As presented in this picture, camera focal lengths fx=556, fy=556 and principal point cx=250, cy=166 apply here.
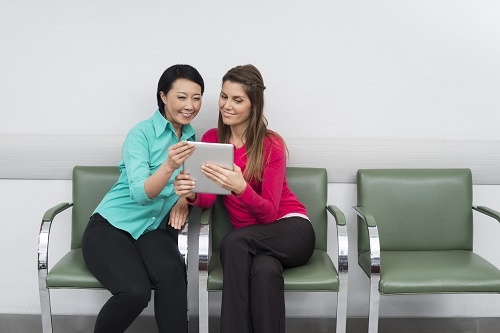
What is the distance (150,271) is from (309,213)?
2.59 ft

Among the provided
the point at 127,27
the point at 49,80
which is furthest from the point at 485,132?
A: the point at 49,80

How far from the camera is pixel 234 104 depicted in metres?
2.30

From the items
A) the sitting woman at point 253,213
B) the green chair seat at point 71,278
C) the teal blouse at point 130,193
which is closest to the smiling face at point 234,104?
the sitting woman at point 253,213

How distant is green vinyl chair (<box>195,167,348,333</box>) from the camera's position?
2150 mm

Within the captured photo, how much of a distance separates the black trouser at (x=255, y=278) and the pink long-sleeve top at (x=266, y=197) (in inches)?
3.8

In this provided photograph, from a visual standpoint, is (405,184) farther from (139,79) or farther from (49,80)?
(49,80)

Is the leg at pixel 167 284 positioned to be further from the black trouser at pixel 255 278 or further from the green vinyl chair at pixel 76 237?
the black trouser at pixel 255 278

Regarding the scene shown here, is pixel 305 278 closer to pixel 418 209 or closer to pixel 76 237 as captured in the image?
pixel 418 209

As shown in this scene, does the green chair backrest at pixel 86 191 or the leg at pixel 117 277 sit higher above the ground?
the green chair backrest at pixel 86 191

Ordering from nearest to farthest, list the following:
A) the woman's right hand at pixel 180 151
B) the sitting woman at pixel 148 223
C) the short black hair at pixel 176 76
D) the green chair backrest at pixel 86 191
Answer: the woman's right hand at pixel 180 151 → the sitting woman at pixel 148 223 → the short black hair at pixel 176 76 → the green chair backrest at pixel 86 191

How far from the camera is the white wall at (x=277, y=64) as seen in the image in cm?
265

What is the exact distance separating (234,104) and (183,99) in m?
0.21

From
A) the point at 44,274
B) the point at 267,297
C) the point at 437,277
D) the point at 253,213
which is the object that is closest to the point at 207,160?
the point at 253,213

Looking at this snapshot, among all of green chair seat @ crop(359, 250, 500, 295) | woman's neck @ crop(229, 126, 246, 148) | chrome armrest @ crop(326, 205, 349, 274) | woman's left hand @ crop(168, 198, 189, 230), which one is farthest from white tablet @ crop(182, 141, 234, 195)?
green chair seat @ crop(359, 250, 500, 295)
